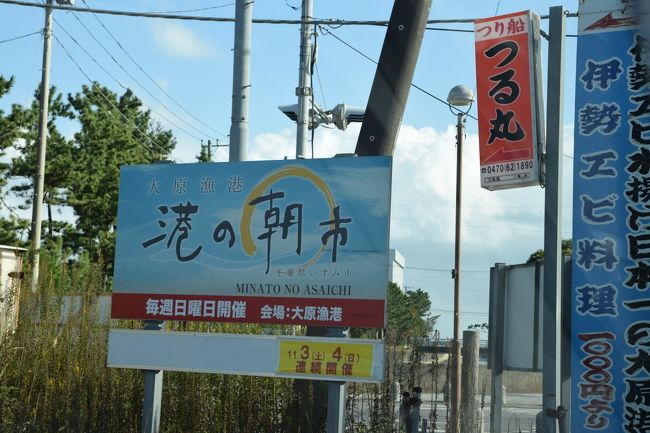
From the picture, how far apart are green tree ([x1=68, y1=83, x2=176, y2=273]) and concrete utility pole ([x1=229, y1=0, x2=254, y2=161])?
21923 millimetres

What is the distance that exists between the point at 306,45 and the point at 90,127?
2314 cm

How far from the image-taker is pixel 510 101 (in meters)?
7.81

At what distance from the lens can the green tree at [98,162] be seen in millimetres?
35625

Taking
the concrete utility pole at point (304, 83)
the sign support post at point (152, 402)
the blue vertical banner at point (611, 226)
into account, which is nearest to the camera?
the blue vertical banner at point (611, 226)

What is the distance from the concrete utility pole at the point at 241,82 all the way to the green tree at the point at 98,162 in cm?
2192

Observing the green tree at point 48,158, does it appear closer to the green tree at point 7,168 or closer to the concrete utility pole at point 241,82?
the green tree at point 7,168

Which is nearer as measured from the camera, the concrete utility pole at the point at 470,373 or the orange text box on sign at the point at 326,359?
the orange text box on sign at the point at 326,359

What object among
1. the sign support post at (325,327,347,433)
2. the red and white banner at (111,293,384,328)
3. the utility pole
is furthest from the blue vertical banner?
the utility pole

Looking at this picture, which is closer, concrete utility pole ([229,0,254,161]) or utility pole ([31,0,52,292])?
concrete utility pole ([229,0,254,161])

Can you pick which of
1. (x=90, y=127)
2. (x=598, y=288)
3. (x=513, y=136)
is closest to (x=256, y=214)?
(x=513, y=136)

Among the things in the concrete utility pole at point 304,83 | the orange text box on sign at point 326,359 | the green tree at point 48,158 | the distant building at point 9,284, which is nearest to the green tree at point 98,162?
the green tree at point 48,158

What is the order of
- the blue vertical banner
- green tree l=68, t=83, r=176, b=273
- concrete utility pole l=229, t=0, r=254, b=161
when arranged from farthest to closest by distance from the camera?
1. green tree l=68, t=83, r=176, b=273
2. concrete utility pole l=229, t=0, r=254, b=161
3. the blue vertical banner

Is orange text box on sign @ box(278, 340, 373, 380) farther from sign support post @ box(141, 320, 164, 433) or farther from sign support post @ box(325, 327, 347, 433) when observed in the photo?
sign support post @ box(141, 320, 164, 433)

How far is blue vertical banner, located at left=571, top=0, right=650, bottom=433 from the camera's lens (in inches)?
270
